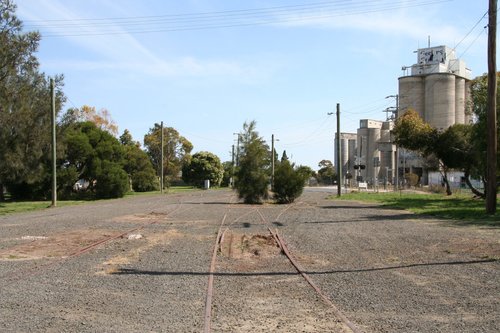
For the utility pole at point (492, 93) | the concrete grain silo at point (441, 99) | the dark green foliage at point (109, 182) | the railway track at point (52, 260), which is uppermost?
the concrete grain silo at point (441, 99)

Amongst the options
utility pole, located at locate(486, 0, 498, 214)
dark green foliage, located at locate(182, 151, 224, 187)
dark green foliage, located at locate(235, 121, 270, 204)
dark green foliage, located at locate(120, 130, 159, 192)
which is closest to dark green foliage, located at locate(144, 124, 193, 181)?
dark green foliage, located at locate(182, 151, 224, 187)

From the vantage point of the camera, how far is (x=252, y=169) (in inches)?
1551

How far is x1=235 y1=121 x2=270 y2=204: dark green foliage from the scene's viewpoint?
3909 centimetres

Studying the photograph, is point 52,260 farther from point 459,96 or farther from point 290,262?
point 459,96

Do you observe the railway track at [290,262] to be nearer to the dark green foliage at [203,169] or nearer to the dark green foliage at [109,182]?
the dark green foliage at [109,182]

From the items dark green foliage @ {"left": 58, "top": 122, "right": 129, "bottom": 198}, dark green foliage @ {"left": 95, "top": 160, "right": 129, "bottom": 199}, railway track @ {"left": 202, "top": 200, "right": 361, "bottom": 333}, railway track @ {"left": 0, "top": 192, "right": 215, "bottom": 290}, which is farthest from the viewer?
dark green foliage @ {"left": 95, "top": 160, "right": 129, "bottom": 199}

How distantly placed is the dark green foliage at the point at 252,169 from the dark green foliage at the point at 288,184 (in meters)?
0.85

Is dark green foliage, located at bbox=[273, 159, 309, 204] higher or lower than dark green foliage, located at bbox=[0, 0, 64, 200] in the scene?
lower

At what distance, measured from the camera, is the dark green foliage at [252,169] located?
39094 millimetres

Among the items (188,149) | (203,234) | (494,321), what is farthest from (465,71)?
(494,321)

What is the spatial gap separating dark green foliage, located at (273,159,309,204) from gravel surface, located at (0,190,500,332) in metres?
21.6

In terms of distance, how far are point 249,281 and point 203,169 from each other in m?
89.2

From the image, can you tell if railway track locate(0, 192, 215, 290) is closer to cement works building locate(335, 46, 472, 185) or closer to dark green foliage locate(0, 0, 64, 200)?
dark green foliage locate(0, 0, 64, 200)

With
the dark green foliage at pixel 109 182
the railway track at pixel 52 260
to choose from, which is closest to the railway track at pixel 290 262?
the railway track at pixel 52 260
